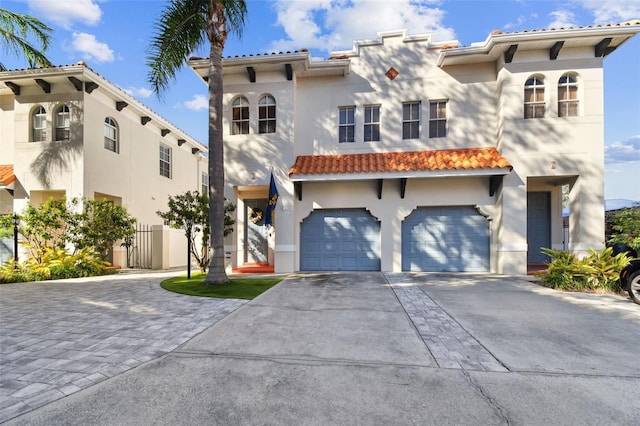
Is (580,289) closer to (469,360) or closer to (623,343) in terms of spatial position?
(623,343)

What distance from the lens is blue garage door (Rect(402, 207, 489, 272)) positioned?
1151 centimetres

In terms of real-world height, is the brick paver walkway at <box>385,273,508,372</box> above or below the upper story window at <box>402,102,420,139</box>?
below

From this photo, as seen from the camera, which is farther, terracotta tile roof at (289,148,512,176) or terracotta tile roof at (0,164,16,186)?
terracotta tile roof at (0,164,16,186)

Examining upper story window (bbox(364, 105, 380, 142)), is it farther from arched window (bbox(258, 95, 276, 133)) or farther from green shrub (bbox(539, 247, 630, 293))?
green shrub (bbox(539, 247, 630, 293))

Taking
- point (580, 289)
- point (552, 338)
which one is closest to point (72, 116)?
point (552, 338)

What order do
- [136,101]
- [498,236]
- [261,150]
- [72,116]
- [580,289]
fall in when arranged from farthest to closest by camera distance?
[136,101]
[72,116]
[261,150]
[498,236]
[580,289]

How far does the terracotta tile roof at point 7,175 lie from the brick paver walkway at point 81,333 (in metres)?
6.33

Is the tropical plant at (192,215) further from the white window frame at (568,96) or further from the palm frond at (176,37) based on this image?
the white window frame at (568,96)

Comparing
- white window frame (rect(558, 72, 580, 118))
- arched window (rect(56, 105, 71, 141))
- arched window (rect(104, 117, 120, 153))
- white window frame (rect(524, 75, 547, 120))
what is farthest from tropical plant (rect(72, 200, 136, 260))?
white window frame (rect(558, 72, 580, 118))

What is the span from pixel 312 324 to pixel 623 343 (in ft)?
16.8

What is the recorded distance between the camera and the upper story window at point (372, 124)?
1227 centimetres

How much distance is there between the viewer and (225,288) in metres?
8.41

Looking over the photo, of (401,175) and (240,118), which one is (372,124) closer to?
(401,175)

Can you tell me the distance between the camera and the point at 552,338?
4.81 meters
